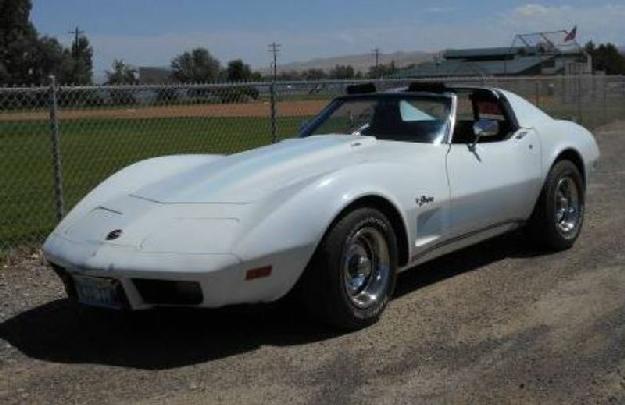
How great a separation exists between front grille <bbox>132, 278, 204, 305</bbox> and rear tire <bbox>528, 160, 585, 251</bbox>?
133 inches

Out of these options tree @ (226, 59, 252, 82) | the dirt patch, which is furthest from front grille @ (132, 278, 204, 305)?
tree @ (226, 59, 252, 82)

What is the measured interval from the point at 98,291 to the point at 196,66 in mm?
79856

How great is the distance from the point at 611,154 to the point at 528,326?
35.4 feet

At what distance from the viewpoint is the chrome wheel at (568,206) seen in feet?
23.4

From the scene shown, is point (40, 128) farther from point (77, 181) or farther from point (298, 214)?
point (298, 214)

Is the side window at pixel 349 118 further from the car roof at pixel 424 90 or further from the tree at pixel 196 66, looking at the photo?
the tree at pixel 196 66

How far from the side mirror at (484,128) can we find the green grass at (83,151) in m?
4.03

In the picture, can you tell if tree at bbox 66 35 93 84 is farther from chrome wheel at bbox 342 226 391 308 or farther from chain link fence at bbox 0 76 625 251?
chrome wheel at bbox 342 226 391 308

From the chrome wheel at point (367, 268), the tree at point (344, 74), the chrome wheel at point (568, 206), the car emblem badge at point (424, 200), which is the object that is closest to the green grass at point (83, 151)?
the chrome wheel at point (367, 268)

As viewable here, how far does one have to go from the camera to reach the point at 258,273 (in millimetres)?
4582

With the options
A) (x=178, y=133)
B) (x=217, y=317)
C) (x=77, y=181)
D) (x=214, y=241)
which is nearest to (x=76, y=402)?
(x=214, y=241)

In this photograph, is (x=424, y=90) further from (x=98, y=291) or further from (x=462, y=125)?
(x=98, y=291)

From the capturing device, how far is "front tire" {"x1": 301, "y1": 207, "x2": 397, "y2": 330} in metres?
4.84

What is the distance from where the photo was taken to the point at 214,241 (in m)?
4.54
